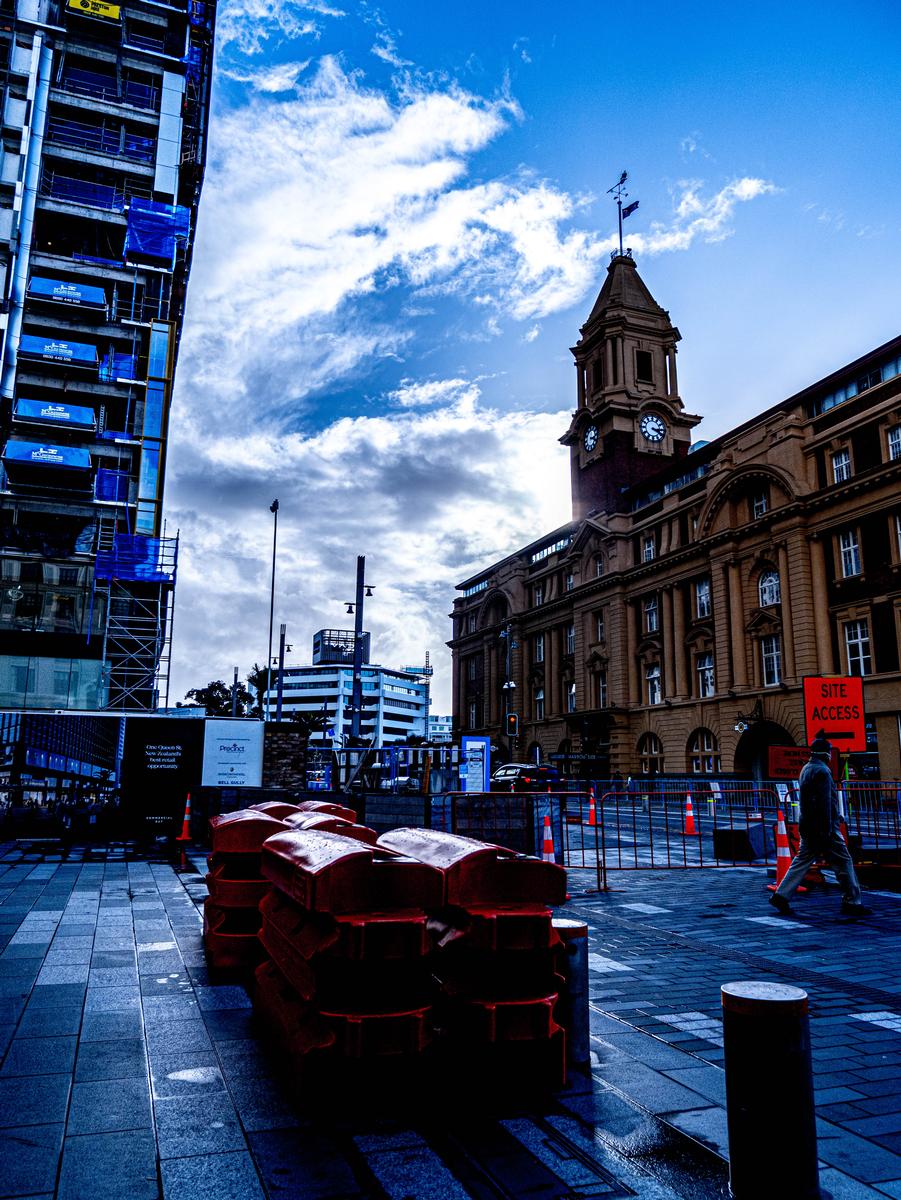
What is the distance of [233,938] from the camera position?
653 cm

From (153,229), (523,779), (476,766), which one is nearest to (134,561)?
(153,229)

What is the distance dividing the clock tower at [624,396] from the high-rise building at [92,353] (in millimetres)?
27980

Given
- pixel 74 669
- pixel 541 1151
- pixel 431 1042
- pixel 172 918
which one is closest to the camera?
pixel 541 1151

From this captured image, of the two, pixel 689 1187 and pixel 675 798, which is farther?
pixel 675 798

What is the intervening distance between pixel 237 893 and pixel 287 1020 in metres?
2.35

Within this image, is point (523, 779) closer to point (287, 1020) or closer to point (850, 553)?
point (850, 553)

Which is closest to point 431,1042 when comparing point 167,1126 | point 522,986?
point 522,986

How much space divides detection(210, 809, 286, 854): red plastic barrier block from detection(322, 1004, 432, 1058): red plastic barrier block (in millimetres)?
2827

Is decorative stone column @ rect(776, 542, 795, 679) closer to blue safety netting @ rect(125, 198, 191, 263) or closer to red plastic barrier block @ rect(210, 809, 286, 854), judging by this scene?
blue safety netting @ rect(125, 198, 191, 263)

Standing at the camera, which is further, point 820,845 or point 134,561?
point 134,561

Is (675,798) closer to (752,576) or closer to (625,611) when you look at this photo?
(752,576)

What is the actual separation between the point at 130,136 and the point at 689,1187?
51386 mm

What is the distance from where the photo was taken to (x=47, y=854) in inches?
634

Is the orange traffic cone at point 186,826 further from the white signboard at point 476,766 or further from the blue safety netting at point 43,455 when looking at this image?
the blue safety netting at point 43,455
